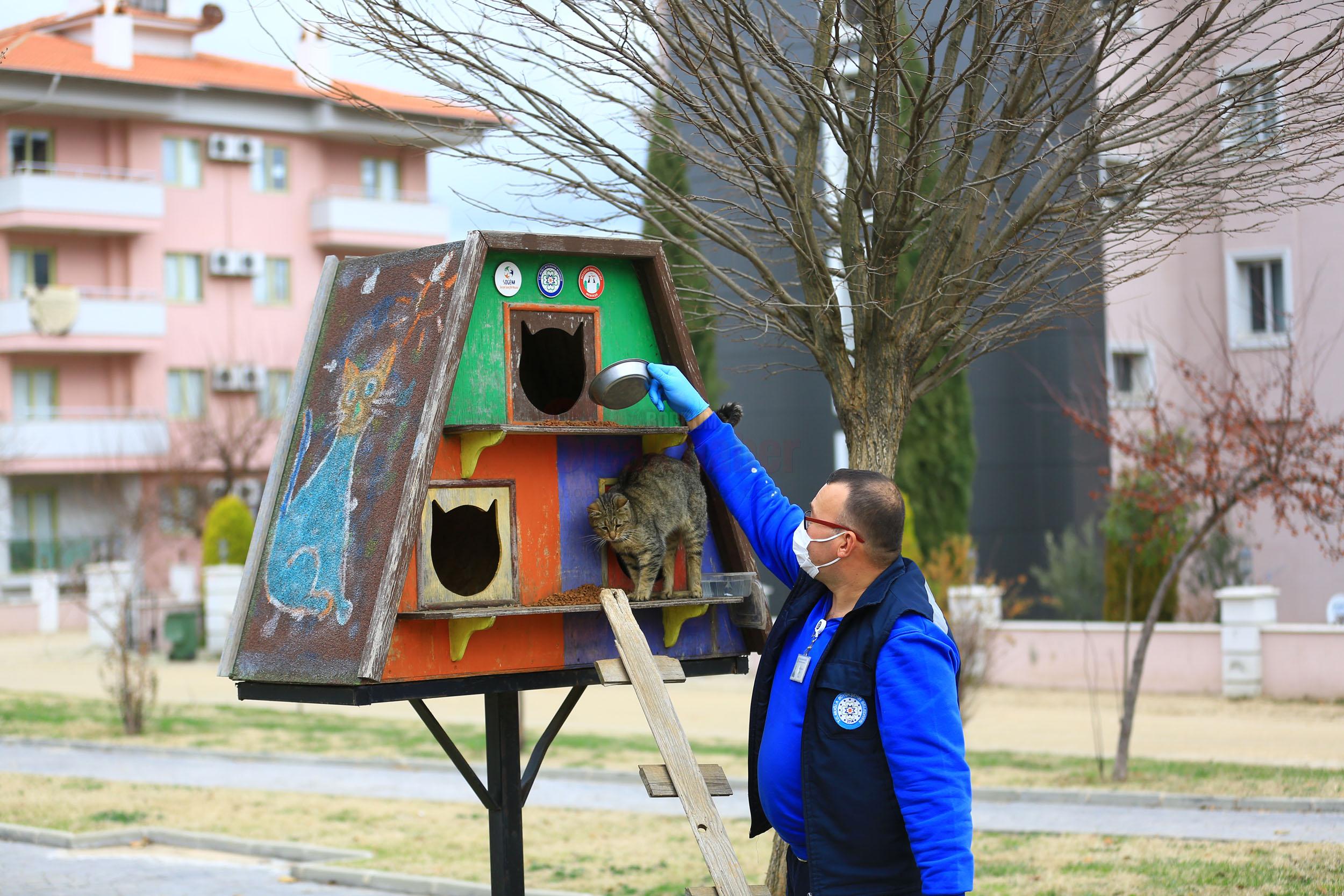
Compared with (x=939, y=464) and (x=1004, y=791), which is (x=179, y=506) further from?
(x=1004, y=791)

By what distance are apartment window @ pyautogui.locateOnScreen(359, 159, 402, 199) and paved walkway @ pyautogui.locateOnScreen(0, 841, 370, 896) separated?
34.3 meters

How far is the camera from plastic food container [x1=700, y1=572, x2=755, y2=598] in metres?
5.28

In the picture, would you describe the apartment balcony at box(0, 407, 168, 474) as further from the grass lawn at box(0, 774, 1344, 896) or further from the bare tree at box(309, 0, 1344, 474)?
the bare tree at box(309, 0, 1344, 474)

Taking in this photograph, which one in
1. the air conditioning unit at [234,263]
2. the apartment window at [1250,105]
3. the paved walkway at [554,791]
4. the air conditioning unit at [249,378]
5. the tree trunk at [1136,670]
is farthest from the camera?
the air conditioning unit at [234,263]

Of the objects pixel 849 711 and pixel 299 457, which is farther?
pixel 299 457

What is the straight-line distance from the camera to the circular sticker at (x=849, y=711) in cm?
371

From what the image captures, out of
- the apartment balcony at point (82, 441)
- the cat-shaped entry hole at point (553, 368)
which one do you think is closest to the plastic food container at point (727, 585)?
the cat-shaped entry hole at point (553, 368)

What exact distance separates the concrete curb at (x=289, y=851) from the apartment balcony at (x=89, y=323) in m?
27.7

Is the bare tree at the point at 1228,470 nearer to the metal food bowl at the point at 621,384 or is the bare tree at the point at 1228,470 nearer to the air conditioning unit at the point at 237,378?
the metal food bowl at the point at 621,384

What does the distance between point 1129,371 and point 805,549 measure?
2433cm

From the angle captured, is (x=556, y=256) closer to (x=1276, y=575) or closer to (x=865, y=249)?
(x=865, y=249)

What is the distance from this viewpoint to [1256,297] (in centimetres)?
2519

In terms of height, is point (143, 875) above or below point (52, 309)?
below

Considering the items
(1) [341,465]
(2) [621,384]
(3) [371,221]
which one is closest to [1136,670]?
(2) [621,384]
